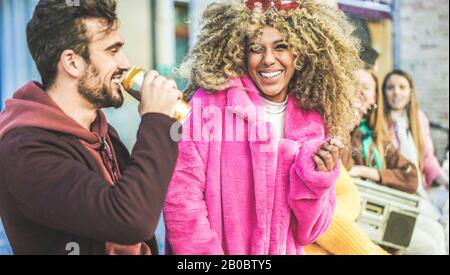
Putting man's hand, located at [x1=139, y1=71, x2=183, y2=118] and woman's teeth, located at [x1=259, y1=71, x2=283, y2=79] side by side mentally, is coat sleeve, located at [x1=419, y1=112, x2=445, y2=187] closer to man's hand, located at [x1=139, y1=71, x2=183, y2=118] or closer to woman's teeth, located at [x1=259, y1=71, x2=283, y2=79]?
woman's teeth, located at [x1=259, y1=71, x2=283, y2=79]

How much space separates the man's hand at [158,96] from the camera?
2.64 m

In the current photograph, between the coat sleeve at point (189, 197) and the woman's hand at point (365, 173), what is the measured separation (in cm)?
92

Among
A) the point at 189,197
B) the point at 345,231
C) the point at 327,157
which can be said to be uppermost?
the point at 327,157

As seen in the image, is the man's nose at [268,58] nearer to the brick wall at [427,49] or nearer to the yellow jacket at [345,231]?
the yellow jacket at [345,231]

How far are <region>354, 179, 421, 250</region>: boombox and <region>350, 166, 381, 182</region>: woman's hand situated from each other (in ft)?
0.08

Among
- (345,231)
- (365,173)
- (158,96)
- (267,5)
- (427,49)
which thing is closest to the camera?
(158,96)

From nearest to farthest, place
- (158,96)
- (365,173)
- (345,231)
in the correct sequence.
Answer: (158,96) < (345,231) < (365,173)

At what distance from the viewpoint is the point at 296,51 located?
2.84 m

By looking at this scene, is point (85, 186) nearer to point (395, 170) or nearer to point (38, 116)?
point (38, 116)

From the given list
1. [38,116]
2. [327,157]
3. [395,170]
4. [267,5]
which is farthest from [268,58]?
[395,170]

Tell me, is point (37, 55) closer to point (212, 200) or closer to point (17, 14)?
point (17, 14)

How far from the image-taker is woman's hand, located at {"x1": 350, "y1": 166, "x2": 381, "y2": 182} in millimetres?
3379

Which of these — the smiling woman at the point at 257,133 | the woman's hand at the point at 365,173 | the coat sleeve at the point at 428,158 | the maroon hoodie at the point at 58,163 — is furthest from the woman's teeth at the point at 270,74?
the coat sleeve at the point at 428,158

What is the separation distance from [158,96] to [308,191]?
0.70m
